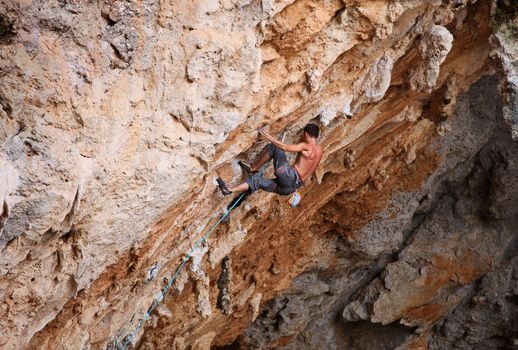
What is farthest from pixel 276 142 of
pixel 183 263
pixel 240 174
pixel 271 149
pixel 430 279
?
pixel 430 279

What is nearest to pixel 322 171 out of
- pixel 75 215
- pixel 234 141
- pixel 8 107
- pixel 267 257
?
pixel 267 257

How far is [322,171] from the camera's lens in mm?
7734

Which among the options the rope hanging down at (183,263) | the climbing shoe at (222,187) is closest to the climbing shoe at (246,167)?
the rope hanging down at (183,263)

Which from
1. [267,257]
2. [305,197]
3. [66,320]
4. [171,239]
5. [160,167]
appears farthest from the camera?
[267,257]

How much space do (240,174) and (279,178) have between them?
1.19ft

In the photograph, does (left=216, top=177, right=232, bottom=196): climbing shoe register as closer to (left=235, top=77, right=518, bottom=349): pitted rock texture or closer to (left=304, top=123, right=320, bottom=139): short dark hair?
(left=304, top=123, right=320, bottom=139): short dark hair

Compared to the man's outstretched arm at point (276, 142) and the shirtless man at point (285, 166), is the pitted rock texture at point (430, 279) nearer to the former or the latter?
the shirtless man at point (285, 166)

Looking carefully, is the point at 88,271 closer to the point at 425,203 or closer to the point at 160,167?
the point at 160,167

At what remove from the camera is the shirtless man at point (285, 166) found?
19.6ft

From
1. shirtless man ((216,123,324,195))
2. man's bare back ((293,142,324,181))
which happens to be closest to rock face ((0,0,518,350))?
shirtless man ((216,123,324,195))

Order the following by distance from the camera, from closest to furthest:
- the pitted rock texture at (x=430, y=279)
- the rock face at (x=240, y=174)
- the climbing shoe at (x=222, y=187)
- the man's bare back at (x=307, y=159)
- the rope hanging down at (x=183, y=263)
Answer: the rock face at (x=240, y=174) → the climbing shoe at (x=222, y=187) → the man's bare back at (x=307, y=159) → the rope hanging down at (x=183, y=263) → the pitted rock texture at (x=430, y=279)

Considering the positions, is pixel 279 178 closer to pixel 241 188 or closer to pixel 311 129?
pixel 241 188

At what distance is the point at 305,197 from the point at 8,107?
16.2ft

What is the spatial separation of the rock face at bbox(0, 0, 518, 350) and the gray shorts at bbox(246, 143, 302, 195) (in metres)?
0.18
